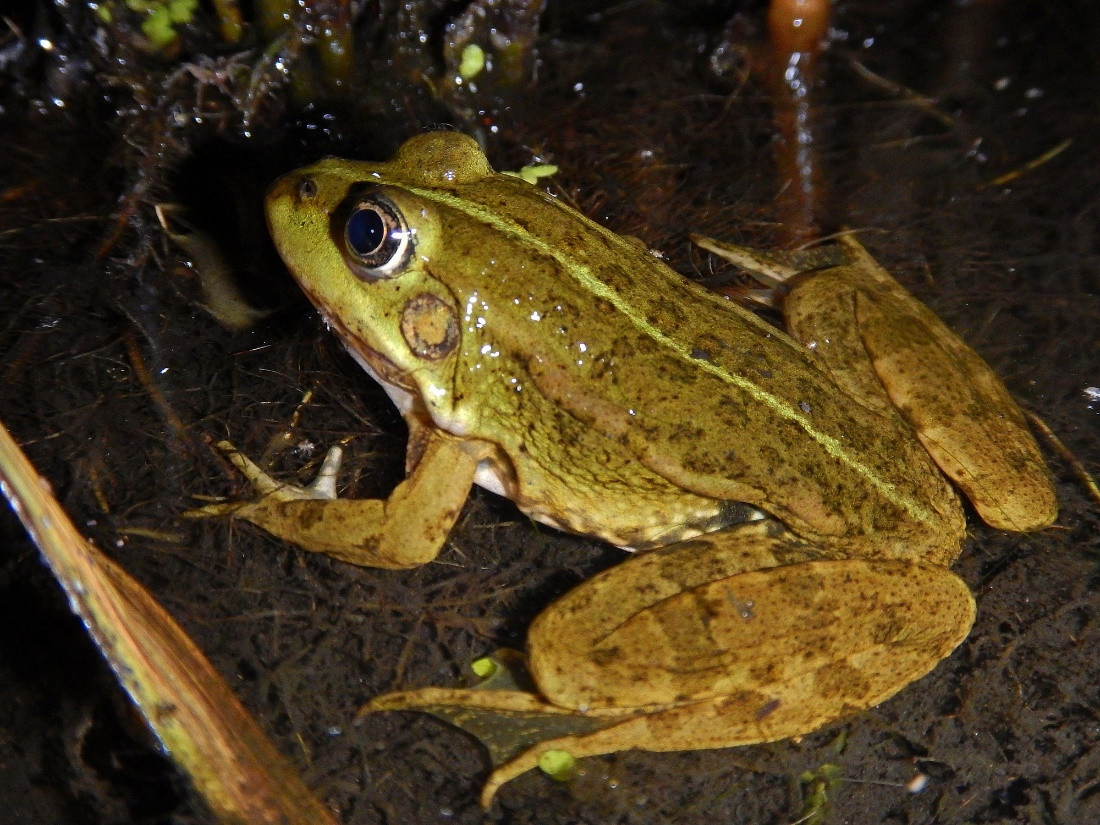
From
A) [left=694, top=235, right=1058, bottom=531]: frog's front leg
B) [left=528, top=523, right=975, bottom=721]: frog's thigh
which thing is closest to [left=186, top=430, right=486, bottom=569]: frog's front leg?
[left=528, top=523, right=975, bottom=721]: frog's thigh

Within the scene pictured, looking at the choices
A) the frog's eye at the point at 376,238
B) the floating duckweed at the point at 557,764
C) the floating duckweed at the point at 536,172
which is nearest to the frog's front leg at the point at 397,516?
the frog's eye at the point at 376,238

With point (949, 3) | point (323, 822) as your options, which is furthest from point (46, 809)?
point (949, 3)

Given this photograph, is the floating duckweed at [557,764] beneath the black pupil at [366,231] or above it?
beneath

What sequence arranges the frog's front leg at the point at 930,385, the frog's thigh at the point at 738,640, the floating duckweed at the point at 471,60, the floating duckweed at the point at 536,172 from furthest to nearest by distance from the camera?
1. the floating duckweed at the point at 471,60
2. the floating duckweed at the point at 536,172
3. the frog's front leg at the point at 930,385
4. the frog's thigh at the point at 738,640

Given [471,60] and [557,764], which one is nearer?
[557,764]

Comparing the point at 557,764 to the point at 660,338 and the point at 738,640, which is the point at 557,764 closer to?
the point at 738,640

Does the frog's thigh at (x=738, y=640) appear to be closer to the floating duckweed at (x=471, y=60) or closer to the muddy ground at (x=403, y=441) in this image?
the muddy ground at (x=403, y=441)

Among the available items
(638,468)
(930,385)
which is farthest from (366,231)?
(930,385)
